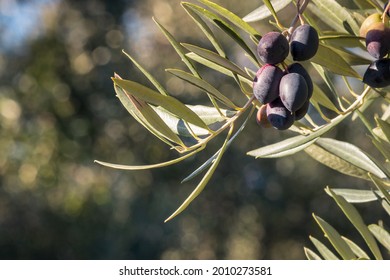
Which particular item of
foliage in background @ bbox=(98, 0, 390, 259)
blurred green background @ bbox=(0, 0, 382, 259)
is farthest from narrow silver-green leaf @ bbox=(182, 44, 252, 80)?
blurred green background @ bbox=(0, 0, 382, 259)

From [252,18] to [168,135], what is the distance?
0.51 feet

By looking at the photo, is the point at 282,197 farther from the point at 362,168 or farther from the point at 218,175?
the point at 362,168

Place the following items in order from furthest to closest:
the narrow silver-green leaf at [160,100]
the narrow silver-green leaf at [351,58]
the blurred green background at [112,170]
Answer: the blurred green background at [112,170] < the narrow silver-green leaf at [351,58] < the narrow silver-green leaf at [160,100]

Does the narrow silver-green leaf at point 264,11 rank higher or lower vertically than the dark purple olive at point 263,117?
higher

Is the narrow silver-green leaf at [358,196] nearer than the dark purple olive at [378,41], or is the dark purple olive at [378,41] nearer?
the dark purple olive at [378,41]

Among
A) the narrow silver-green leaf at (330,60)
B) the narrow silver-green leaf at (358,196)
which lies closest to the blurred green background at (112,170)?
the narrow silver-green leaf at (358,196)

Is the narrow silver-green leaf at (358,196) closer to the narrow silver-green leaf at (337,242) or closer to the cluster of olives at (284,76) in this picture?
the narrow silver-green leaf at (337,242)

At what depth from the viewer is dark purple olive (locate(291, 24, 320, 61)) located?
43cm

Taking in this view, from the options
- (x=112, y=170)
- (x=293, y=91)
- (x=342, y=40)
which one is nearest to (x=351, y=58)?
(x=342, y=40)

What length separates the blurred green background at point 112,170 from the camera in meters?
4.97

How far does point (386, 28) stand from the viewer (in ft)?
1.58

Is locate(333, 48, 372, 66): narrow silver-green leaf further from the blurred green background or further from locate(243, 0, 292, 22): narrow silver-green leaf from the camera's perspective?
the blurred green background

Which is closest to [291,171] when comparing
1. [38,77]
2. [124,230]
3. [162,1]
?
[124,230]
